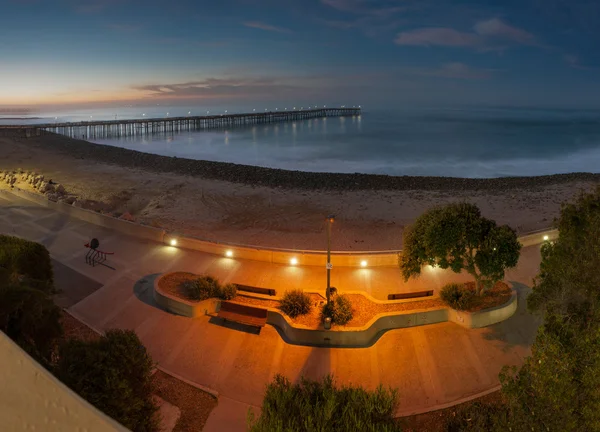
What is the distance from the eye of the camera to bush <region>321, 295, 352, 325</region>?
11602 millimetres

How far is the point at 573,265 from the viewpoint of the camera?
8.77 meters

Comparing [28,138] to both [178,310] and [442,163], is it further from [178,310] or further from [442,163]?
[178,310]

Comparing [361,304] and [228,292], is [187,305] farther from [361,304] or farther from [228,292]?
[361,304]

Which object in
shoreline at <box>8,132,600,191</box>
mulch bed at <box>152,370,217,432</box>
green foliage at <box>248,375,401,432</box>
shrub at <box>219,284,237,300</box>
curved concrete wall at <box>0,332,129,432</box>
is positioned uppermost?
curved concrete wall at <box>0,332,129,432</box>

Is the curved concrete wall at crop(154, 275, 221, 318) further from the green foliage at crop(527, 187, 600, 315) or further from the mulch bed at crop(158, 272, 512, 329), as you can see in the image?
the green foliage at crop(527, 187, 600, 315)

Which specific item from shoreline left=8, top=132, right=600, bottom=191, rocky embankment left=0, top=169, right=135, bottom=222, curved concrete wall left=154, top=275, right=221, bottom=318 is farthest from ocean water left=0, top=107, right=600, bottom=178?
curved concrete wall left=154, top=275, right=221, bottom=318

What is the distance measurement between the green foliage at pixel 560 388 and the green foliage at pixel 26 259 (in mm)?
10529

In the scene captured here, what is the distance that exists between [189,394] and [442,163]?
182 ft

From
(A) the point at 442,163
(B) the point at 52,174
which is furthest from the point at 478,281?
(A) the point at 442,163

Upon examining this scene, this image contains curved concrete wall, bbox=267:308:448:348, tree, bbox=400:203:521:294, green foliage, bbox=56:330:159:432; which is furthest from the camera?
tree, bbox=400:203:521:294

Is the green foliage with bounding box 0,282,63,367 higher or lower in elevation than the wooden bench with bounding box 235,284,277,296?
higher

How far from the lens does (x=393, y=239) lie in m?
22.2

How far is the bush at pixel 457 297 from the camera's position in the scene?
12.3 m

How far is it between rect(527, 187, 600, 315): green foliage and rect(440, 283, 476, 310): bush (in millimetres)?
2410
